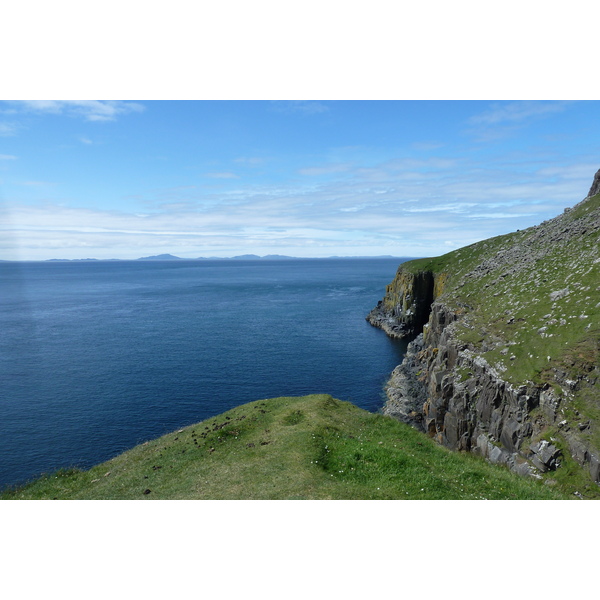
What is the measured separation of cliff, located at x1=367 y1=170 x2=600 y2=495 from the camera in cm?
2675

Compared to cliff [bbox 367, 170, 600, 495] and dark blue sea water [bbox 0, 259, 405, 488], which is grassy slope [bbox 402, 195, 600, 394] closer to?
cliff [bbox 367, 170, 600, 495]

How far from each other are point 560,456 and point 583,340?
1127cm

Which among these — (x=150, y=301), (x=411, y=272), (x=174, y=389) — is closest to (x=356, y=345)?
(x=411, y=272)

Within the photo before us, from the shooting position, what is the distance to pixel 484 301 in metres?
56.6

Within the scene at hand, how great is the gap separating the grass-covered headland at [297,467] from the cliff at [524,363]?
504 cm

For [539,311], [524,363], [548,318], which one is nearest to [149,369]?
[524,363]

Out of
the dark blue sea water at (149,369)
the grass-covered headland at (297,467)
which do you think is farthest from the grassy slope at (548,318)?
the dark blue sea water at (149,369)

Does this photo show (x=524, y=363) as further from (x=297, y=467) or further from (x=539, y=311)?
(x=297, y=467)

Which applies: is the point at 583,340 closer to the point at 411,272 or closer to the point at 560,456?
the point at 560,456

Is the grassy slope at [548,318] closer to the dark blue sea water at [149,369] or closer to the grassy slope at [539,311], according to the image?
the grassy slope at [539,311]

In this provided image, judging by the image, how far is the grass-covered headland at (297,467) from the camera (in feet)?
60.8

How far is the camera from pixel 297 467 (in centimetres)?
2133

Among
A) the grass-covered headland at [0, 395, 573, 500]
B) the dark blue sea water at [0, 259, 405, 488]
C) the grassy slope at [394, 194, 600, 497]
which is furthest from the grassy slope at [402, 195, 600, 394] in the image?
the dark blue sea water at [0, 259, 405, 488]

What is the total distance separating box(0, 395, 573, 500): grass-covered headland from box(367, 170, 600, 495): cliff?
5043 millimetres
